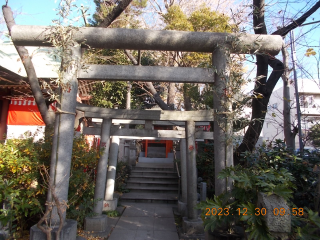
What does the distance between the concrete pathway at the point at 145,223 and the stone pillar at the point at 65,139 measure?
8.91ft

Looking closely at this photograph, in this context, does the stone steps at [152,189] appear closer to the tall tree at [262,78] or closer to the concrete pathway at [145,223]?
the concrete pathway at [145,223]

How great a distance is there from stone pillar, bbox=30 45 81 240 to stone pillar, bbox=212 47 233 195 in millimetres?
2164

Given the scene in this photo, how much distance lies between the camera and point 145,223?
23.6 ft

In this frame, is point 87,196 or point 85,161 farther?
point 87,196

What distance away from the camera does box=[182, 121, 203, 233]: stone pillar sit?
19.8ft

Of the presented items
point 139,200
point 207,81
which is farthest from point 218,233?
point 139,200

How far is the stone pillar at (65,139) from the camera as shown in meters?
3.56

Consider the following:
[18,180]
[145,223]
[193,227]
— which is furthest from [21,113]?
[193,227]

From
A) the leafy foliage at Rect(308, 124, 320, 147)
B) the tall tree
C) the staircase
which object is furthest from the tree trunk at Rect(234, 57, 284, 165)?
the staircase

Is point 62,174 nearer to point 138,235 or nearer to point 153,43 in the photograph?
point 153,43

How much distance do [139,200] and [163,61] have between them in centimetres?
659

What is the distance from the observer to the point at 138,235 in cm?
613

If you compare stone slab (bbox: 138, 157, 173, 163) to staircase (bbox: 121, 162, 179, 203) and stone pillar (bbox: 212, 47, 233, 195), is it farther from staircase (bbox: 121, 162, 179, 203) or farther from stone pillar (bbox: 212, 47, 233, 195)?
stone pillar (bbox: 212, 47, 233, 195)

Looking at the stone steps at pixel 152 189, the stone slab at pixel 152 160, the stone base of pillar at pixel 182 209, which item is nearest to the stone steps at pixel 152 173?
the stone steps at pixel 152 189
